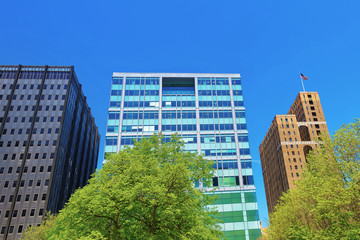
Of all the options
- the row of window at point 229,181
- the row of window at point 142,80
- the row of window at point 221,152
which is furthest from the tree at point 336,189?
the row of window at point 142,80

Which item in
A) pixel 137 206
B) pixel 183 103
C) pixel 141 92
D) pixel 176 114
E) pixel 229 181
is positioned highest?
pixel 141 92

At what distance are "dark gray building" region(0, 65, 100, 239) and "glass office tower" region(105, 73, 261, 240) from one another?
114 feet

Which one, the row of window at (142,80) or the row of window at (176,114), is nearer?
the row of window at (176,114)

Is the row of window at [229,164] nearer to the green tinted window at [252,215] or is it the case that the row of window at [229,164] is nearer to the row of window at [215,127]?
the row of window at [215,127]

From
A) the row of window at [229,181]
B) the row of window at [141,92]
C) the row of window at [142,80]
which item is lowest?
the row of window at [229,181]

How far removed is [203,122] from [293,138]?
74.9m

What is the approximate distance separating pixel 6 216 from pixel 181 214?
82859mm

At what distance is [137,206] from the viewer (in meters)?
20.1

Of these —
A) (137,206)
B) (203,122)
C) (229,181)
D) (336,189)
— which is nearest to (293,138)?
(203,122)

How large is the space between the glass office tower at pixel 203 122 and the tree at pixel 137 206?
41383 millimetres

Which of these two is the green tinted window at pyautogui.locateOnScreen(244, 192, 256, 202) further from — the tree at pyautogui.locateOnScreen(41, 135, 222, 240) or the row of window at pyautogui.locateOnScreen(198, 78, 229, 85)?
the tree at pyautogui.locateOnScreen(41, 135, 222, 240)

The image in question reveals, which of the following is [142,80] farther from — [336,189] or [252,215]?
[336,189]

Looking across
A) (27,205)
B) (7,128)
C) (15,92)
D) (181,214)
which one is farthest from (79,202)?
(15,92)

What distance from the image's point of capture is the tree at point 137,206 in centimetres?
1942
